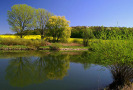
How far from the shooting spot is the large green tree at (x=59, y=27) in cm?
3988

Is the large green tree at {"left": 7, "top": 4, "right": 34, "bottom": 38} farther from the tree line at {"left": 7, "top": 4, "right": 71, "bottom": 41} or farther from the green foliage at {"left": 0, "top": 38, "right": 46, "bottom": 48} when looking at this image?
the green foliage at {"left": 0, "top": 38, "right": 46, "bottom": 48}

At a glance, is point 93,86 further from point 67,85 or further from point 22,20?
point 22,20

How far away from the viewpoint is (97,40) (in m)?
7.68

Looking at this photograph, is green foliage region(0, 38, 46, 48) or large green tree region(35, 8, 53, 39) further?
large green tree region(35, 8, 53, 39)

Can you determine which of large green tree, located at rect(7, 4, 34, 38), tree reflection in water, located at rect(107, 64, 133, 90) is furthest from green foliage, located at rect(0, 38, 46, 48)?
tree reflection in water, located at rect(107, 64, 133, 90)

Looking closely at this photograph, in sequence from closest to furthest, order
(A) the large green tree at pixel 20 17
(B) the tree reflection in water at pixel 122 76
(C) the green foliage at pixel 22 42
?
(B) the tree reflection in water at pixel 122 76, (C) the green foliage at pixel 22 42, (A) the large green tree at pixel 20 17

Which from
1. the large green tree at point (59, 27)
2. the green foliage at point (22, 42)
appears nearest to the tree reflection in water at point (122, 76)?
the green foliage at point (22, 42)

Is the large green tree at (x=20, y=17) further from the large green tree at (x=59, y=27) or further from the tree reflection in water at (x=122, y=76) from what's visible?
the tree reflection in water at (x=122, y=76)

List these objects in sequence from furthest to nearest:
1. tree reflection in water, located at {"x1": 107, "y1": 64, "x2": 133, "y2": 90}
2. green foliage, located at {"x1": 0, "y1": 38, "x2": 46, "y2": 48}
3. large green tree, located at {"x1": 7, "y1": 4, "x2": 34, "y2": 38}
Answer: large green tree, located at {"x1": 7, "y1": 4, "x2": 34, "y2": 38} < green foliage, located at {"x1": 0, "y1": 38, "x2": 46, "y2": 48} < tree reflection in water, located at {"x1": 107, "y1": 64, "x2": 133, "y2": 90}

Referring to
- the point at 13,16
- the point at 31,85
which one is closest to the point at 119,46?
the point at 31,85

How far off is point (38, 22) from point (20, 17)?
644cm

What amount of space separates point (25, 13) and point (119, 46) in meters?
38.0

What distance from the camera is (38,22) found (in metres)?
41.8

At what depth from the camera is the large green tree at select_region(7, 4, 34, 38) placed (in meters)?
37.5
